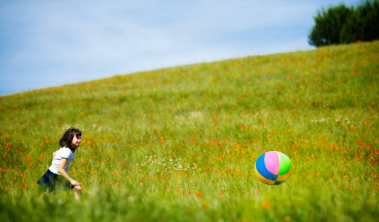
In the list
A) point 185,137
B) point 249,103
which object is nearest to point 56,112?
point 185,137

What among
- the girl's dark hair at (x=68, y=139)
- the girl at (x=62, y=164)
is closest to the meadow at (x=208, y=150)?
the girl at (x=62, y=164)

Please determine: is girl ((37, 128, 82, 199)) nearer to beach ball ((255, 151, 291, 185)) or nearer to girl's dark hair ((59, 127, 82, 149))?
girl's dark hair ((59, 127, 82, 149))

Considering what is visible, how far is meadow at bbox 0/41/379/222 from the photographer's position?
1.90 meters

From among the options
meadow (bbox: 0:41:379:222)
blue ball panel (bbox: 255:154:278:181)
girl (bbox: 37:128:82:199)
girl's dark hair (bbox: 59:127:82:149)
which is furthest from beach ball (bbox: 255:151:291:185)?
girl's dark hair (bbox: 59:127:82:149)

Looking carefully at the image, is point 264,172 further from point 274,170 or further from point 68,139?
point 68,139

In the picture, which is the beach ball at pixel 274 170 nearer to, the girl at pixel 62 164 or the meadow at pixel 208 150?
the meadow at pixel 208 150

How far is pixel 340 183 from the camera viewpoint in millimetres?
3959

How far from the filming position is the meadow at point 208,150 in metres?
1.90

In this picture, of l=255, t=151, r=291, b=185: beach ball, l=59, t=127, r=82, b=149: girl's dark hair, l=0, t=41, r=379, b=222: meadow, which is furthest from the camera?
l=59, t=127, r=82, b=149: girl's dark hair

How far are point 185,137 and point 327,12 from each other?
3672cm

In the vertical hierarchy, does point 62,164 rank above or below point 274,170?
above

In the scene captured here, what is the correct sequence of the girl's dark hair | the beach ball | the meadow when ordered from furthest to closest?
the girl's dark hair → the beach ball → the meadow

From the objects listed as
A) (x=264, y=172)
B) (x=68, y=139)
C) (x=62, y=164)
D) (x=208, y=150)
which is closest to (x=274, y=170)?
(x=264, y=172)

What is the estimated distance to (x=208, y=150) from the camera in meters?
6.06
